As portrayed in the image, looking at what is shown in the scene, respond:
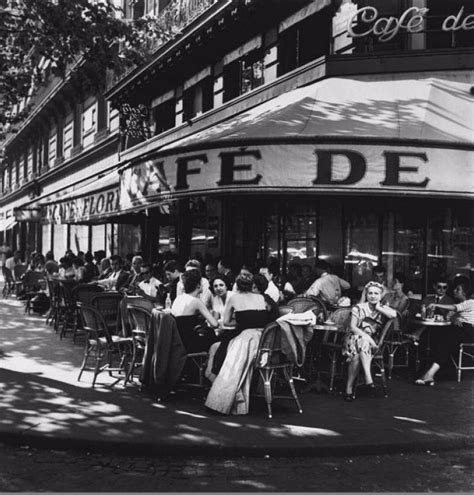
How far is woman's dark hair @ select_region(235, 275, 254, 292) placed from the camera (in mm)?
7125

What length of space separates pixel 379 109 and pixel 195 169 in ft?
9.48

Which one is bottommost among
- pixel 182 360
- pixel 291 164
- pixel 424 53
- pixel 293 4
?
pixel 182 360

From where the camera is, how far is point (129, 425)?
20.4 feet

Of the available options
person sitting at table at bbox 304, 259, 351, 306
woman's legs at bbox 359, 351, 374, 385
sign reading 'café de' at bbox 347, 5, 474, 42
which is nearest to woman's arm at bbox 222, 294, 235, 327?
woman's legs at bbox 359, 351, 374, 385

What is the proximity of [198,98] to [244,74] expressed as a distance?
8.77 ft

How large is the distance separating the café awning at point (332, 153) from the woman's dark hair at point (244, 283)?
4.57 ft

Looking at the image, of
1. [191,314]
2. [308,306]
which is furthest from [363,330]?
[191,314]

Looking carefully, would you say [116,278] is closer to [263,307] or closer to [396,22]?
[263,307]

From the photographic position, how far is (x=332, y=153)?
7672 mm

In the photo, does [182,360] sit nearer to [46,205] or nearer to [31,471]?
[31,471]

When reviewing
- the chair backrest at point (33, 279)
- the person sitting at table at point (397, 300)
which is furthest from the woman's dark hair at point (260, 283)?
the chair backrest at point (33, 279)

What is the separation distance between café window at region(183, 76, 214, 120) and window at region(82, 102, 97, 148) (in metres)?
8.65

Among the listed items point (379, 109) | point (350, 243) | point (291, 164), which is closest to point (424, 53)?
point (379, 109)

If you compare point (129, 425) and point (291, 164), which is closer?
point (129, 425)
